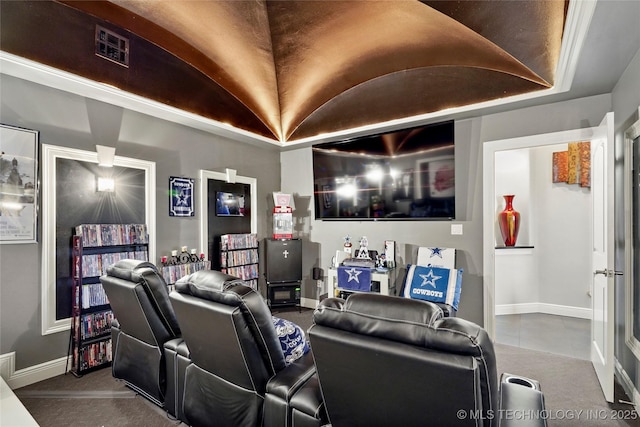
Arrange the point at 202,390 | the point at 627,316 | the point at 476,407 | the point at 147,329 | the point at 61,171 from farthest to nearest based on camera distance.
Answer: the point at 61,171 < the point at 627,316 < the point at 147,329 < the point at 202,390 < the point at 476,407

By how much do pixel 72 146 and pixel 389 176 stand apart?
3.46 m

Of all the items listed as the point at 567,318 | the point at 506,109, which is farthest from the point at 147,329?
the point at 567,318

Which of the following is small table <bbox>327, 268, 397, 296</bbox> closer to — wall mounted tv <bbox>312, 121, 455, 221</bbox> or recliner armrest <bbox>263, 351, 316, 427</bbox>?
wall mounted tv <bbox>312, 121, 455, 221</bbox>

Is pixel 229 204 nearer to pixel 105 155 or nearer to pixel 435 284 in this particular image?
pixel 105 155

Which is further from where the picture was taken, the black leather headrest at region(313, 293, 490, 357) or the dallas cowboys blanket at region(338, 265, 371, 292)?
the dallas cowboys blanket at region(338, 265, 371, 292)

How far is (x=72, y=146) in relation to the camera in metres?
2.87

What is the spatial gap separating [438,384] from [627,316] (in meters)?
2.59

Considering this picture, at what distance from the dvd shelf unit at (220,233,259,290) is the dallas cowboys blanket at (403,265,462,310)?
2.13m

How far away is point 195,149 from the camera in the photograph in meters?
3.96

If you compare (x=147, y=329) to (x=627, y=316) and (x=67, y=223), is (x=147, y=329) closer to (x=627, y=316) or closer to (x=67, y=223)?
(x=67, y=223)

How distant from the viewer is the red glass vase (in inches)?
176

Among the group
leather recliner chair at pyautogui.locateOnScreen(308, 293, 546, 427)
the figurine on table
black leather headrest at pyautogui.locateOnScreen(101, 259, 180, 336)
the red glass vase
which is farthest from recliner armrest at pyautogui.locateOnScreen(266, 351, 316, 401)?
the red glass vase

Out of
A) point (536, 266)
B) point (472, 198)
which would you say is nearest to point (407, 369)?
point (472, 198)

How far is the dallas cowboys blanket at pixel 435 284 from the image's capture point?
10.9 feet
